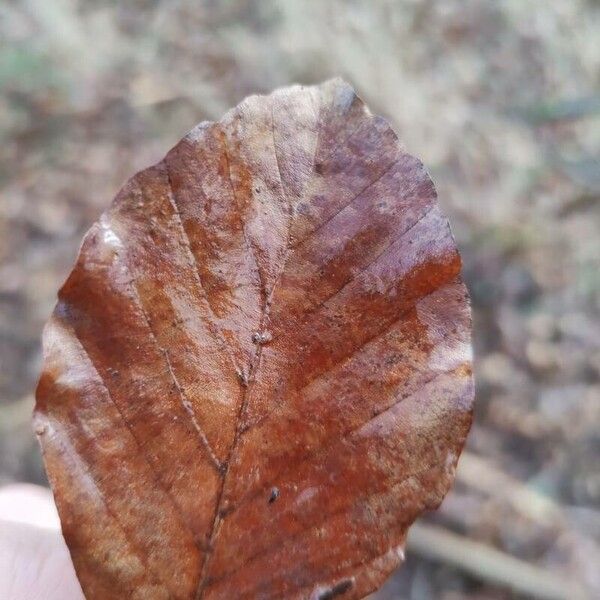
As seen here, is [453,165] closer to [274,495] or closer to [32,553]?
[32,553]

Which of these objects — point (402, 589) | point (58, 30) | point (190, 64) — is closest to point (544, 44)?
point (190, 64)

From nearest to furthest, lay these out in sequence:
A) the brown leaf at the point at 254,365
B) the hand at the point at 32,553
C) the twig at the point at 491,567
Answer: the brown leaf at the point at 254,365, the hand at the point at 32,553, the twig at the point at 491,567

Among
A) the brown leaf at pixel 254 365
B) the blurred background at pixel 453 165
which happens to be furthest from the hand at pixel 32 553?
the brown leaf at pixel 254 365

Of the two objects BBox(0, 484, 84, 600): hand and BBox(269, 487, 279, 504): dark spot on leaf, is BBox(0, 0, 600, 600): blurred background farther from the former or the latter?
Answer: BBox(269, 487, 279, 504): dark spot on leaf

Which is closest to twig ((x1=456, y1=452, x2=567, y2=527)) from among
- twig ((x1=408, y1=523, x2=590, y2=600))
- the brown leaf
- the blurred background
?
the blurred background

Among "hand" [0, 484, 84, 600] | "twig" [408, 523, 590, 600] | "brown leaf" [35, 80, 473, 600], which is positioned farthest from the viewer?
"twig" [408, 523, 590, 600]

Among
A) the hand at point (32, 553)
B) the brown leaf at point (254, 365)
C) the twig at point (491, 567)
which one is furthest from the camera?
the twig at point (491, 567)

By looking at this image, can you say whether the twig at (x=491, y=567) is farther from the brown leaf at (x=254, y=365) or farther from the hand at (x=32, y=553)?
the brown leaf at (x=254, y=365)
